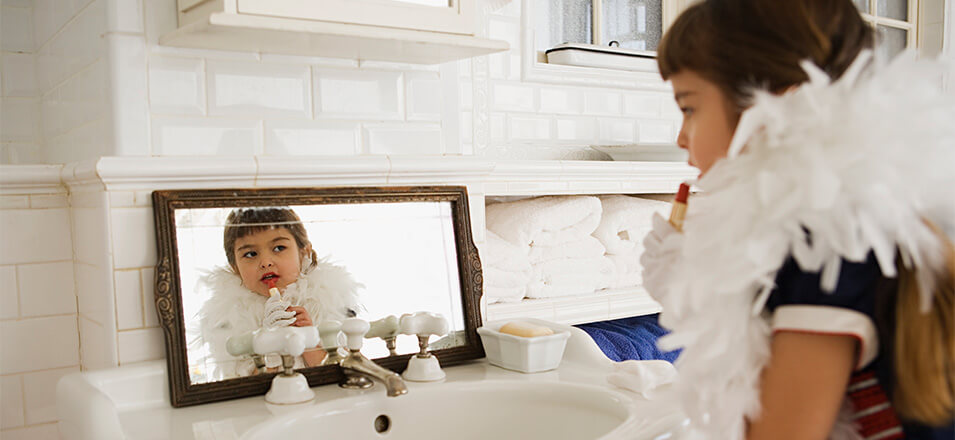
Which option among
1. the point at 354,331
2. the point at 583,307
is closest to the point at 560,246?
the point at 583,307

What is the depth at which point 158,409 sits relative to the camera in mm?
1134

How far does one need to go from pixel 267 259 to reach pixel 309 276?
0.07 metres

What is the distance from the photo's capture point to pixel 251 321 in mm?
1201

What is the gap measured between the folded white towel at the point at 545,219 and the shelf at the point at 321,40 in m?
0.41

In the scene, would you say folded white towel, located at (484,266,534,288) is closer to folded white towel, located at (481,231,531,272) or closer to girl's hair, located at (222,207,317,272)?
folded white towel, located at (481,231,531,272)

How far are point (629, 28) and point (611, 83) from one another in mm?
207

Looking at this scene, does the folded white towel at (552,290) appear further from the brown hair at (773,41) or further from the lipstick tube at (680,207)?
the brown hair at (773,41)

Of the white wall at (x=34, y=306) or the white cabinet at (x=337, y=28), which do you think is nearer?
the white cabinet at (x=337, y=28)

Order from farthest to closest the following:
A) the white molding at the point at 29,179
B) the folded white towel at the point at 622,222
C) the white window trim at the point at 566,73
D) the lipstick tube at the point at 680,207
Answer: the white window trim at the point at 566,73 < the folded white towel at the point at 622,222 < the white molding at the point at 29,179 < the lipstick tube at the point at 680,207

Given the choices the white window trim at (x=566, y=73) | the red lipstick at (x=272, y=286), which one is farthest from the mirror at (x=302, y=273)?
the white window trim at (x=566, y=73)

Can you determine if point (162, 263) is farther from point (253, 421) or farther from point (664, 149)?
point (664, 149)

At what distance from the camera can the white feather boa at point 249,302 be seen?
1.17 metres

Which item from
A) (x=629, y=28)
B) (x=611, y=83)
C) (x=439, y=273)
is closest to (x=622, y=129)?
(x=611, y=83)

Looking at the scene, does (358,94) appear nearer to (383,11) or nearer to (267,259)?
(383,11)
